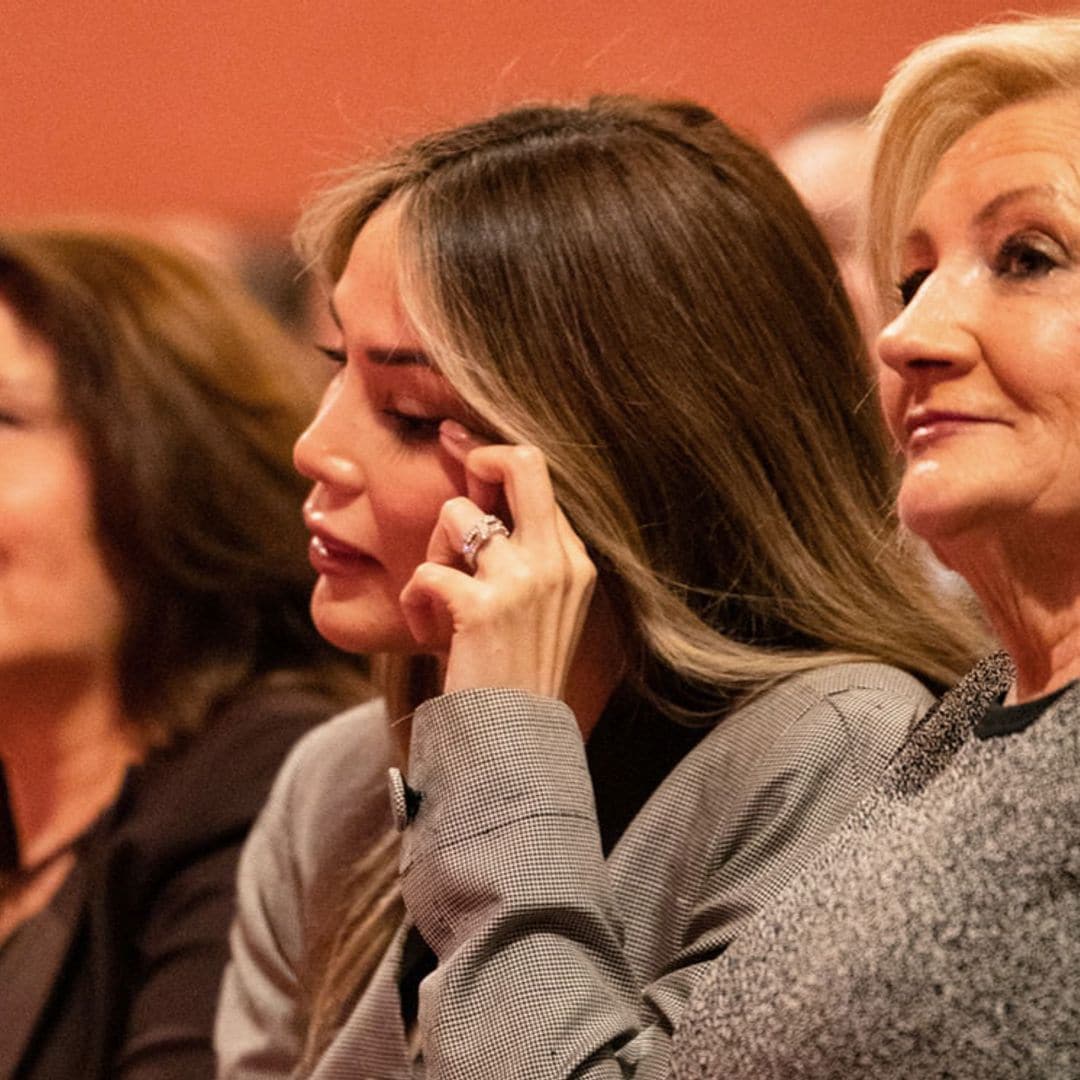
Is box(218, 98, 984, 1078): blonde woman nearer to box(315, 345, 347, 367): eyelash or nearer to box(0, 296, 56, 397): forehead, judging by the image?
box(315, 345, 347, 367): eyelash

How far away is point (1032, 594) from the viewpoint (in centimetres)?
105

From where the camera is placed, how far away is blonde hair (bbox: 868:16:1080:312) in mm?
1084

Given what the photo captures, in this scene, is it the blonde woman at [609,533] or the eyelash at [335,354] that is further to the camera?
the eyelash at [335,354]

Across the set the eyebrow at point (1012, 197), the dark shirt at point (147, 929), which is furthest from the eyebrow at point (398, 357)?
the dark shirt at point (147, 929)

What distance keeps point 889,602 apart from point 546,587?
0.31m

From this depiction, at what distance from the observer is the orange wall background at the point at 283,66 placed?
302cm

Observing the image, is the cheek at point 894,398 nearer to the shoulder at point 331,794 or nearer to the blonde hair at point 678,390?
the blonde hair at point 678,390

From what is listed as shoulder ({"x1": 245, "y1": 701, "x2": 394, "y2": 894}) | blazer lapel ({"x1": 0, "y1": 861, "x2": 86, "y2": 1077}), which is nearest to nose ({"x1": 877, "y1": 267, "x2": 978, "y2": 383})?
shoulder ({"x1": 245, "y1": 701, "x2": 394, "y2": 894})

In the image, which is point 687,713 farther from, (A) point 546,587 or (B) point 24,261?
(B) point 24,261

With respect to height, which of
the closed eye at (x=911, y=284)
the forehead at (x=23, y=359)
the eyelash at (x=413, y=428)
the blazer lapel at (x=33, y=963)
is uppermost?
the closed eye at (x=911, y=284)

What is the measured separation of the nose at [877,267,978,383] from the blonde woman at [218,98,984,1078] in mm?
339

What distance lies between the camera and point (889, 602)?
58.9 inches

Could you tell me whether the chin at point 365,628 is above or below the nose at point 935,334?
below

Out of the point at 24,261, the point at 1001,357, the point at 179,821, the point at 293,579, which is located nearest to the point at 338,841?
the point at 179,821
